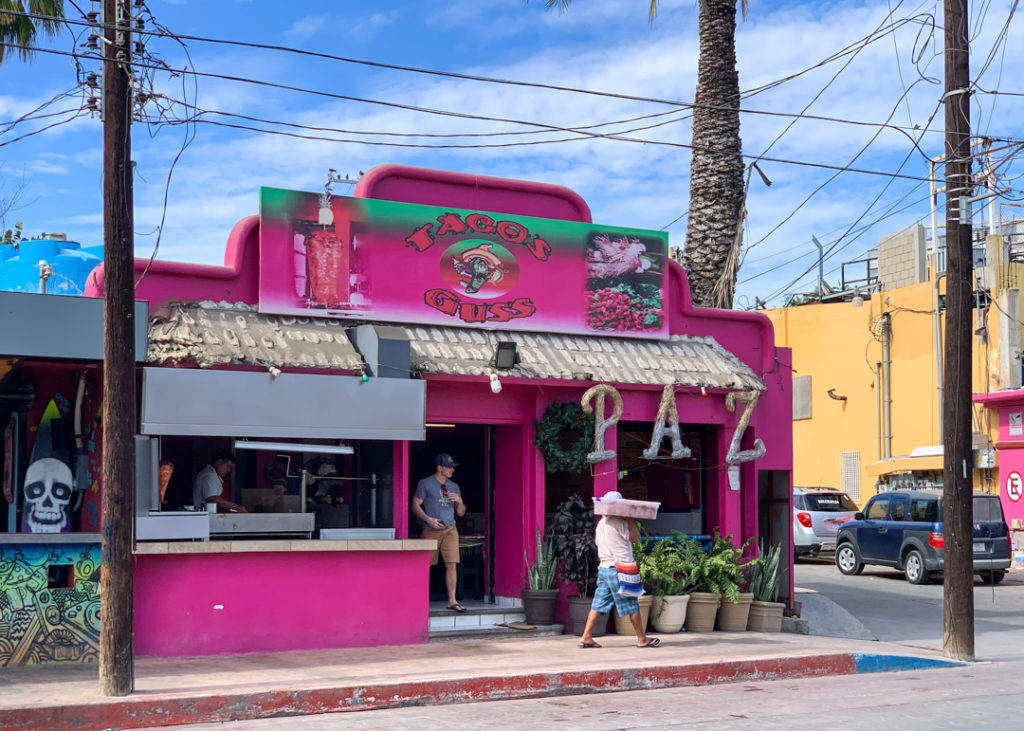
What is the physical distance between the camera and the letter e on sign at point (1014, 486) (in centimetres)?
2658

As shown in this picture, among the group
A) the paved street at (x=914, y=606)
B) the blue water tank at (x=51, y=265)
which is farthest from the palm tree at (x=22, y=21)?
the paved street at (x=914, y=606)

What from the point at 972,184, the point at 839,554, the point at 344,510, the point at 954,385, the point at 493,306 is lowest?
Answer: the point at 839,554

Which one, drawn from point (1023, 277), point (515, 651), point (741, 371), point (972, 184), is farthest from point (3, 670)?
point (1023, 277)

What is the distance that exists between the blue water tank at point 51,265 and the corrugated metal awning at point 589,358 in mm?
3513

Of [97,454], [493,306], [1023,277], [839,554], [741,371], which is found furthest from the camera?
[1023,277]

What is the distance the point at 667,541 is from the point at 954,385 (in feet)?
12.5

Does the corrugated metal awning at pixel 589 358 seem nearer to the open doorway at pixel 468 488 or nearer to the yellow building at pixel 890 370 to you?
the open doorway at pixel 468 488

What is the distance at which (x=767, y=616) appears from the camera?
48.5 feet

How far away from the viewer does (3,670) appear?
10727 mm

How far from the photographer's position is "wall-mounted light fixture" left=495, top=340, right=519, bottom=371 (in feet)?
43.8

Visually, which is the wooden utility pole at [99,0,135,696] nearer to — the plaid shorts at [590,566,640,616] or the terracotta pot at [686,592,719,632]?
the plaid shorts at [590,566,640,616]

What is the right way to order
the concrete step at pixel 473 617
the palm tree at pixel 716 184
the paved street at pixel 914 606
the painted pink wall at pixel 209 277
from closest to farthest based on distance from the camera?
1. the painted pink wall at pixel 209 277
2. the concrete step at pixel 473 617
3. the paved street at pixel 914 606
4. the palm tree at pixel 716 184

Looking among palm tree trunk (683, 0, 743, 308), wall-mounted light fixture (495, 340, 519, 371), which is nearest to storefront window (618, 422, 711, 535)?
palm tree trunk (683, 0, 743, 308)

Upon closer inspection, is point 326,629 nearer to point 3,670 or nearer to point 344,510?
point 344,510
